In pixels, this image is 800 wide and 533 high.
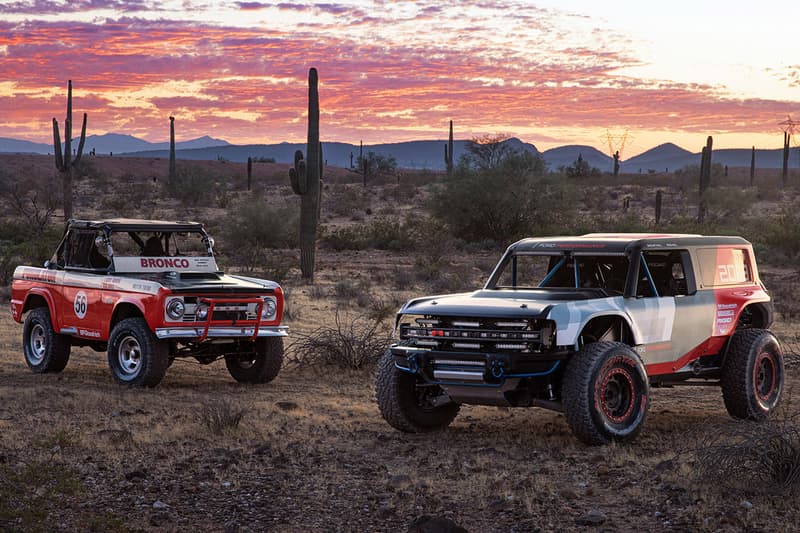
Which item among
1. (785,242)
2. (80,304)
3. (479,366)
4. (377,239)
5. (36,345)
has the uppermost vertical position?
(785,242)

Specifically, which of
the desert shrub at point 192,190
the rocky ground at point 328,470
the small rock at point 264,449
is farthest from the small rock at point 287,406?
the desert shrub at point 192,190

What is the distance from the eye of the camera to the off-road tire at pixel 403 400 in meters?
9.75

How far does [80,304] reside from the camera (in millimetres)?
12977

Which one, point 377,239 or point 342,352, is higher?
point 377,239

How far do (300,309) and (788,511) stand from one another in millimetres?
14414

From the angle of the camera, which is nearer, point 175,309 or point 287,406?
point 287,406

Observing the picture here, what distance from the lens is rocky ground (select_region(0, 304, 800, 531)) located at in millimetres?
7199

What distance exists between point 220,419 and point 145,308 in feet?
8.14

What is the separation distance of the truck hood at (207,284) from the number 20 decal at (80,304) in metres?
0.79

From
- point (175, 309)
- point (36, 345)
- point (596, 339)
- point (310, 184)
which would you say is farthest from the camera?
point (310, 184)

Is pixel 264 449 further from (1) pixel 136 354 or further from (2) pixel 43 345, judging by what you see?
(2) pixel 43 345

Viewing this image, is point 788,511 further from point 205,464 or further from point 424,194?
point 424,194

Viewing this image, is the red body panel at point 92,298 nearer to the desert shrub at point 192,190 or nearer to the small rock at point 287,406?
the small rock at point 287,406

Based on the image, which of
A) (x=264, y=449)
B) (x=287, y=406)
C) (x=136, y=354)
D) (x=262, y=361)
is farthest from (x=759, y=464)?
(x=136, y=354)
